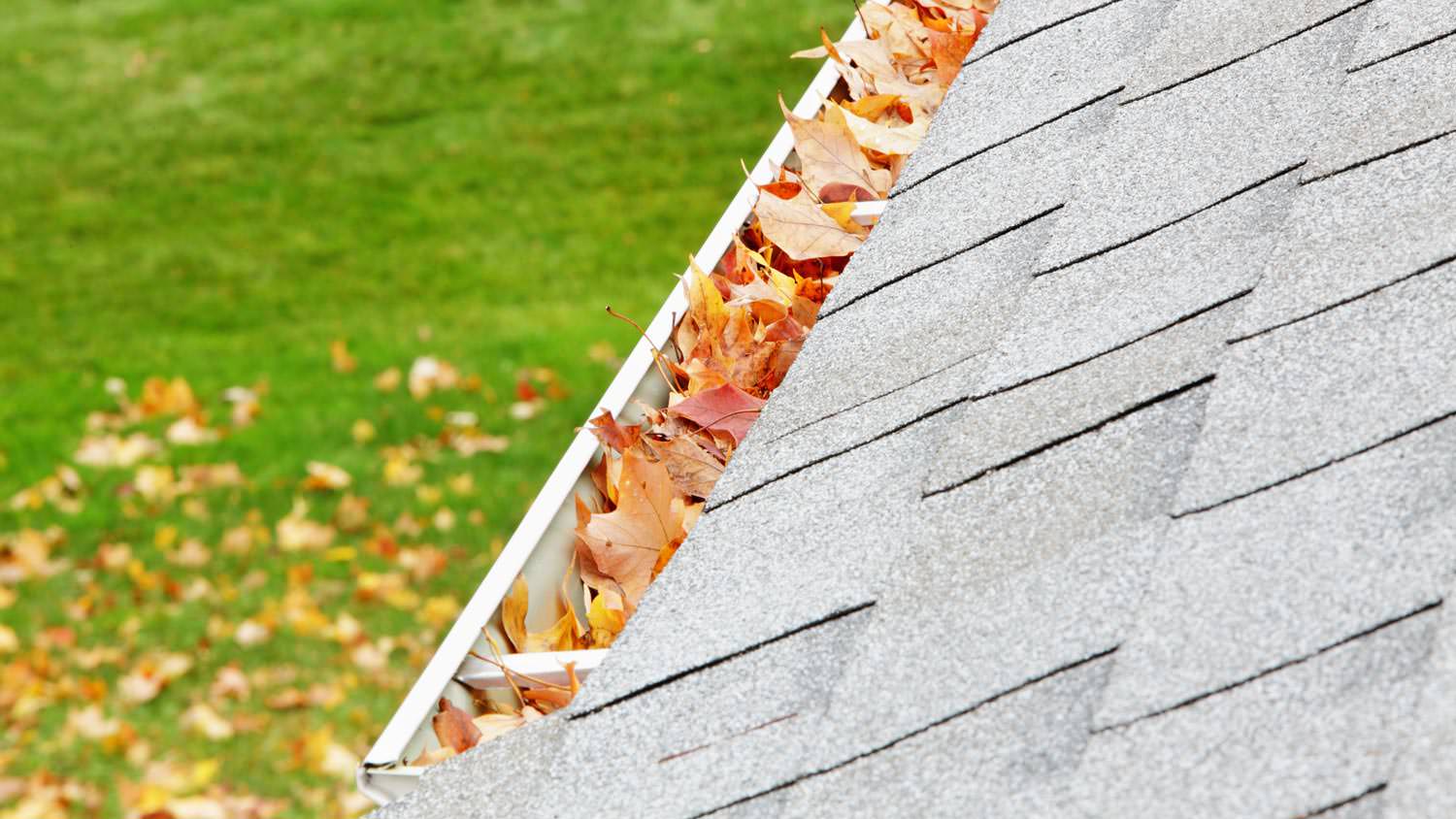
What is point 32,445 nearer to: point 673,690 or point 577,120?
point 577,120

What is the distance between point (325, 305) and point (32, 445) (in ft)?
5.21

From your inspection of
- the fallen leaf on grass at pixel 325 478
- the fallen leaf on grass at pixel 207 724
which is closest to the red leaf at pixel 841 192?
the fallen leaf on grass at pixel 207 724

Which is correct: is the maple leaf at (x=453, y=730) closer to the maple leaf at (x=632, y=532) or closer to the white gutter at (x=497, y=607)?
the white gutter at (x=497, y=607)

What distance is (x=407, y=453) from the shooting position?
6.01 metres

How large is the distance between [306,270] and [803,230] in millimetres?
5987

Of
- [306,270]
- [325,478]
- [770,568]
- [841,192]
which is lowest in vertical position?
[325,478]

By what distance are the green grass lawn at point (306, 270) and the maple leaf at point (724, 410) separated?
3327mm

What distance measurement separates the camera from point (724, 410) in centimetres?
181

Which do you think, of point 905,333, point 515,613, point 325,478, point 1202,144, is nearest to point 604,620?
point 515,613

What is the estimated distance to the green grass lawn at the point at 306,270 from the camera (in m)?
5.15

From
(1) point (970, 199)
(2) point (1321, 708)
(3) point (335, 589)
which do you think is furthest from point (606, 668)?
(3) point (335, 589)

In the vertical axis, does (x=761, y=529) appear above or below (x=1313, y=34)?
below

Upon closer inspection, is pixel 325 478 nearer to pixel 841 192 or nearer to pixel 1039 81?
pixel 841 192

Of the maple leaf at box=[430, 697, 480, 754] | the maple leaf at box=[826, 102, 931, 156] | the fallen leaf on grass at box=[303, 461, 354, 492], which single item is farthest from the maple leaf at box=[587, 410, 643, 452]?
the fallen leaf on grass at box=[303, 461, 354, 492]
